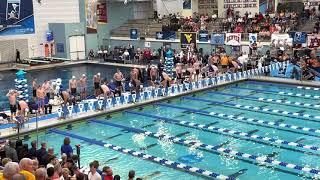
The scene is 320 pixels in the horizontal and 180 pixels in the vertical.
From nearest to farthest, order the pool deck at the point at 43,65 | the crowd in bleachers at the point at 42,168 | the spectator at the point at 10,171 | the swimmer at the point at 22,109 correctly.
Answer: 1. the spectator at the point at 10,171
2. the crowd in bleachers at the point at 42,168
3. the swimmer at the point at 22,109
4. the pool deck at the point at 43,65

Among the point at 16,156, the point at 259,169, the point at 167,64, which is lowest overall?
the point at 259,169

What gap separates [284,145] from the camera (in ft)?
34.9

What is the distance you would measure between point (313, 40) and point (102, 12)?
618 inches

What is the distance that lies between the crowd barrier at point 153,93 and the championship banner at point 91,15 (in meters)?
13.9

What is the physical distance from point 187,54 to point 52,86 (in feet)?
25.8

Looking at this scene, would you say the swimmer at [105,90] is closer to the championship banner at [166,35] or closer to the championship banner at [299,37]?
the championship banner at [299,37]

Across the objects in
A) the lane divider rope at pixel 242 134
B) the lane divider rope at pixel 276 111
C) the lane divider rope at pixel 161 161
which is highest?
the lane divider rope at pixel 276 111

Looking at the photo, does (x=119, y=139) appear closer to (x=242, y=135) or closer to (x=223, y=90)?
(x=242, y=135)

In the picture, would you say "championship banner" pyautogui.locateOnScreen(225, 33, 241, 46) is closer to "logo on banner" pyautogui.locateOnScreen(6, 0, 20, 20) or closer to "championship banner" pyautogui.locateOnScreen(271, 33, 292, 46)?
"championship banner" pyautogui.locateOnScreen(271, 33, 292, 46)

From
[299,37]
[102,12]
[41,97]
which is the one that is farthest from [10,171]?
[102,12]

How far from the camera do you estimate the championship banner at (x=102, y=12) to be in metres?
30.7

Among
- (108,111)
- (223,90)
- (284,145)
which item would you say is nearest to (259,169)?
(284,145)

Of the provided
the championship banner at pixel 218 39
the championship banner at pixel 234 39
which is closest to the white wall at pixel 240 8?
the championship banner at pixel 218 39

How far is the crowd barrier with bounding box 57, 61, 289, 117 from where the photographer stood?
13602 mm
